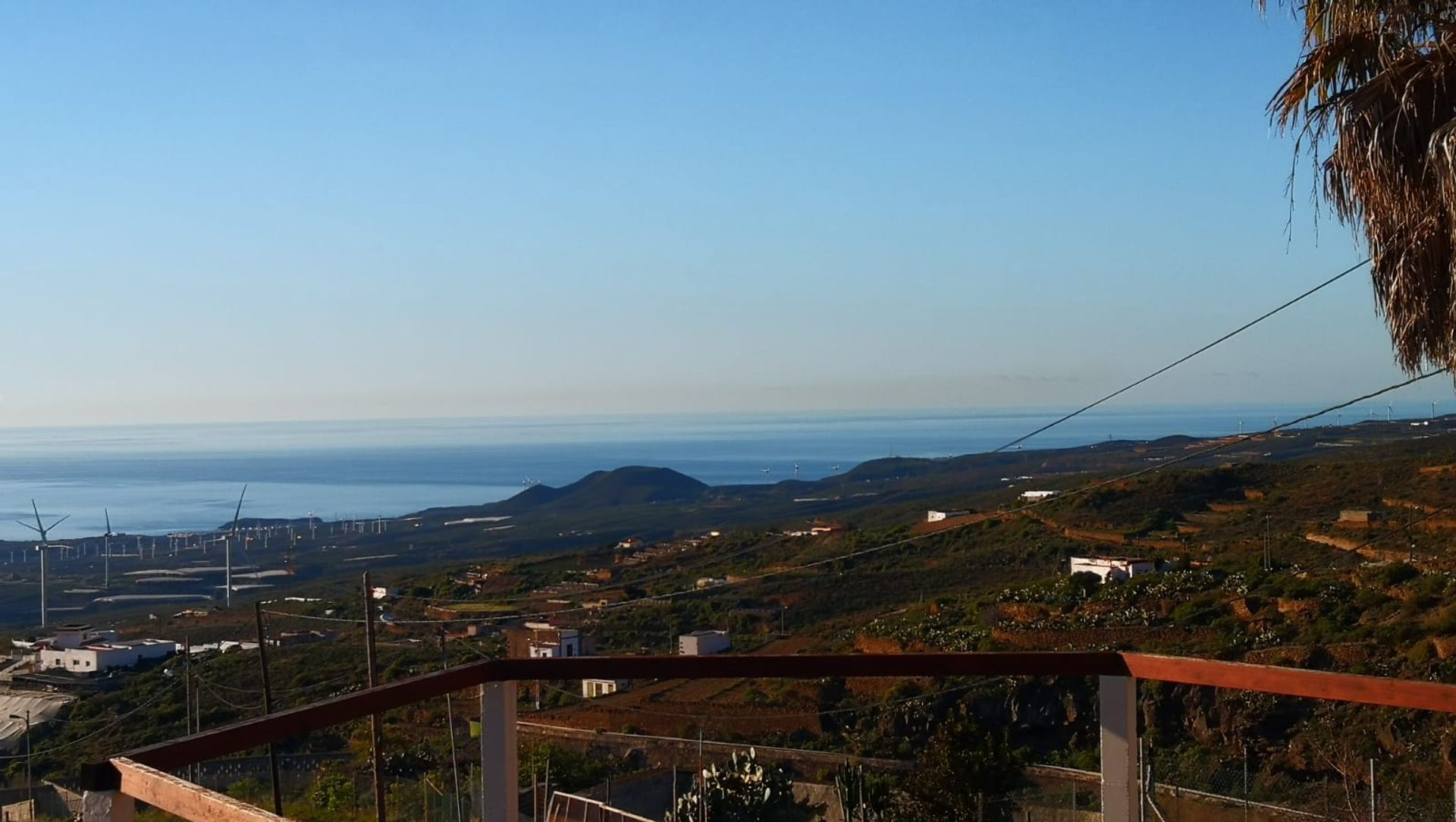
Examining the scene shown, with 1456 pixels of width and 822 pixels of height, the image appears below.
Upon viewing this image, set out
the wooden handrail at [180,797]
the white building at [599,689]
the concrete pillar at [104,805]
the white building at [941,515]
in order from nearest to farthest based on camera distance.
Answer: the wooden handrail at [180,797] < the concrete pillar at [104,805] < the white building at [599,689] < the white building at [941,515]

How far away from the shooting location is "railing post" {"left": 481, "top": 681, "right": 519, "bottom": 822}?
3.28 m

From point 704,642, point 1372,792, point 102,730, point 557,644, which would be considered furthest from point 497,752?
point 102,730

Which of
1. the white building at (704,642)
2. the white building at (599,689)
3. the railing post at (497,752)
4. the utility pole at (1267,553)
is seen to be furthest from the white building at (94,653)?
the railing post at (497,752)

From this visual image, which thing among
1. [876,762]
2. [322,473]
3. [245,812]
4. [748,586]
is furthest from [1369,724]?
[322,473]

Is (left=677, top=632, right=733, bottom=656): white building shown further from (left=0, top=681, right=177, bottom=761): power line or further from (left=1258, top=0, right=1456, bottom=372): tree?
(left=1258, top=0, right=1456, bottom=372): tree

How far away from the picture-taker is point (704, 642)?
21.7 metres

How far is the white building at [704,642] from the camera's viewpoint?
20531 mm

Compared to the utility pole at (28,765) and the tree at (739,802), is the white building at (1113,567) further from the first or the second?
the tree at (739,802)

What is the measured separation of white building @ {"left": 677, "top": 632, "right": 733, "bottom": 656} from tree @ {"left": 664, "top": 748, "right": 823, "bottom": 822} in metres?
15.4

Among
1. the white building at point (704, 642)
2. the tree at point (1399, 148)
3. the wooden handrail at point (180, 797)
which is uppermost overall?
the tree at point (1399, 148)

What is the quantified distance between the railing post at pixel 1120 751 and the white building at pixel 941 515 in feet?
98.1

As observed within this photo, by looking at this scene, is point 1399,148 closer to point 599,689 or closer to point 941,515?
point 599,689

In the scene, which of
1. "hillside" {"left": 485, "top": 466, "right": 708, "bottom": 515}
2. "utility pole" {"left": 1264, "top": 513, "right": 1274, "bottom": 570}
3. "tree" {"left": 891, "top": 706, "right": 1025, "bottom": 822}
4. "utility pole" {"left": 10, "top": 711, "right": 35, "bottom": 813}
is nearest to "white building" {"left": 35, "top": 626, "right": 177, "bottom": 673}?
"utility pole" {"left": 10, "top": 711, "right": 35, "bottom": 813}

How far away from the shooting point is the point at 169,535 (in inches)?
3314
